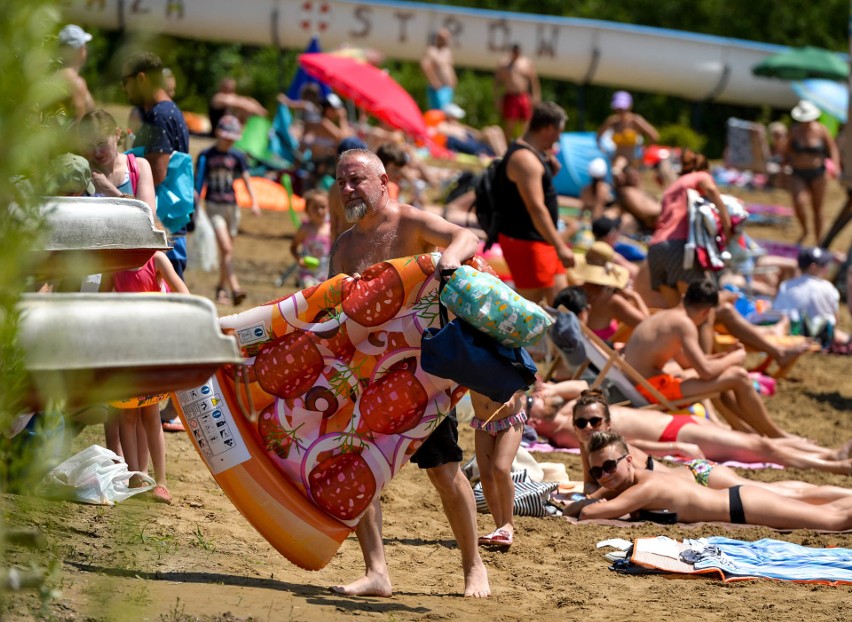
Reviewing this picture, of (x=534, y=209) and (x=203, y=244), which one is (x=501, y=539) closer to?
(x=534, y=209)

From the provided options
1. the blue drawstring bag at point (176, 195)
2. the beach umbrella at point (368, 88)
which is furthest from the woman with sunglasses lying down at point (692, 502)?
the beach umbrella at point (368, 88)

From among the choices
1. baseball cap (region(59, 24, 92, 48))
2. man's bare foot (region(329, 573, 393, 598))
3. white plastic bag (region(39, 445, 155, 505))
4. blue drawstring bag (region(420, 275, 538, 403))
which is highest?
baseball cap (region(59, 24, 92, 48))

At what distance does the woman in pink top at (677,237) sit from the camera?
30.7 feet

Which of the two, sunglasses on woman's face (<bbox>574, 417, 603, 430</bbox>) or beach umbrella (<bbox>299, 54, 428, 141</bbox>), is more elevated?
beach umbrella (<bbox>299, 54, 428, 141</bbox>)

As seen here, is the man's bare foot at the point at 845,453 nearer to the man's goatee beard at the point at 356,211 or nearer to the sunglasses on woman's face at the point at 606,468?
the sunglasses on woman's face at the point at 606,468

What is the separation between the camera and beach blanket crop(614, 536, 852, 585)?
5496 mm

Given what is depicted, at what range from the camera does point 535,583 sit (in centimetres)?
532

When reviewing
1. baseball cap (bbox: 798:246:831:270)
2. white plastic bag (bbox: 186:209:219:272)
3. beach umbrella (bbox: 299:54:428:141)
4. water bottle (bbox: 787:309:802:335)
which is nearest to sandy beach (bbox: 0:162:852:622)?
white plastic bag (bbox: 186:209:219:272)

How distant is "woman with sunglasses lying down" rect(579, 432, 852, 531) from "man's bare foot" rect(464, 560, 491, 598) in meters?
1.45

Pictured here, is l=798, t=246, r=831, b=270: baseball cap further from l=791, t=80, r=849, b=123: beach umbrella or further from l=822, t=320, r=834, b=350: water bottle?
l=791, t=80, r=849, b=123: beach umbrella

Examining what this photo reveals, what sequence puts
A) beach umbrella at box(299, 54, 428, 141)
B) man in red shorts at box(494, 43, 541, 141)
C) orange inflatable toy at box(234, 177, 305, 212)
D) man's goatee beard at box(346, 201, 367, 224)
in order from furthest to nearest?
man in red shorts at box(494, 43, 541, 141) < orange inflatable toy at box(234, 177, 305, 212) < beach umbrella at box(299, 54, 428, 141) < man's goatee beard at box(346, 201, 367, 224)

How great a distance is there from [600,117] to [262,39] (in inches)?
344

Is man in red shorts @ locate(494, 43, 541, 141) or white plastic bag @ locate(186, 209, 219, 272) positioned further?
man in red shorts @ locate(494, 43, 541, 141)

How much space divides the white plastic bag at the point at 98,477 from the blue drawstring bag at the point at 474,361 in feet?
5.77
